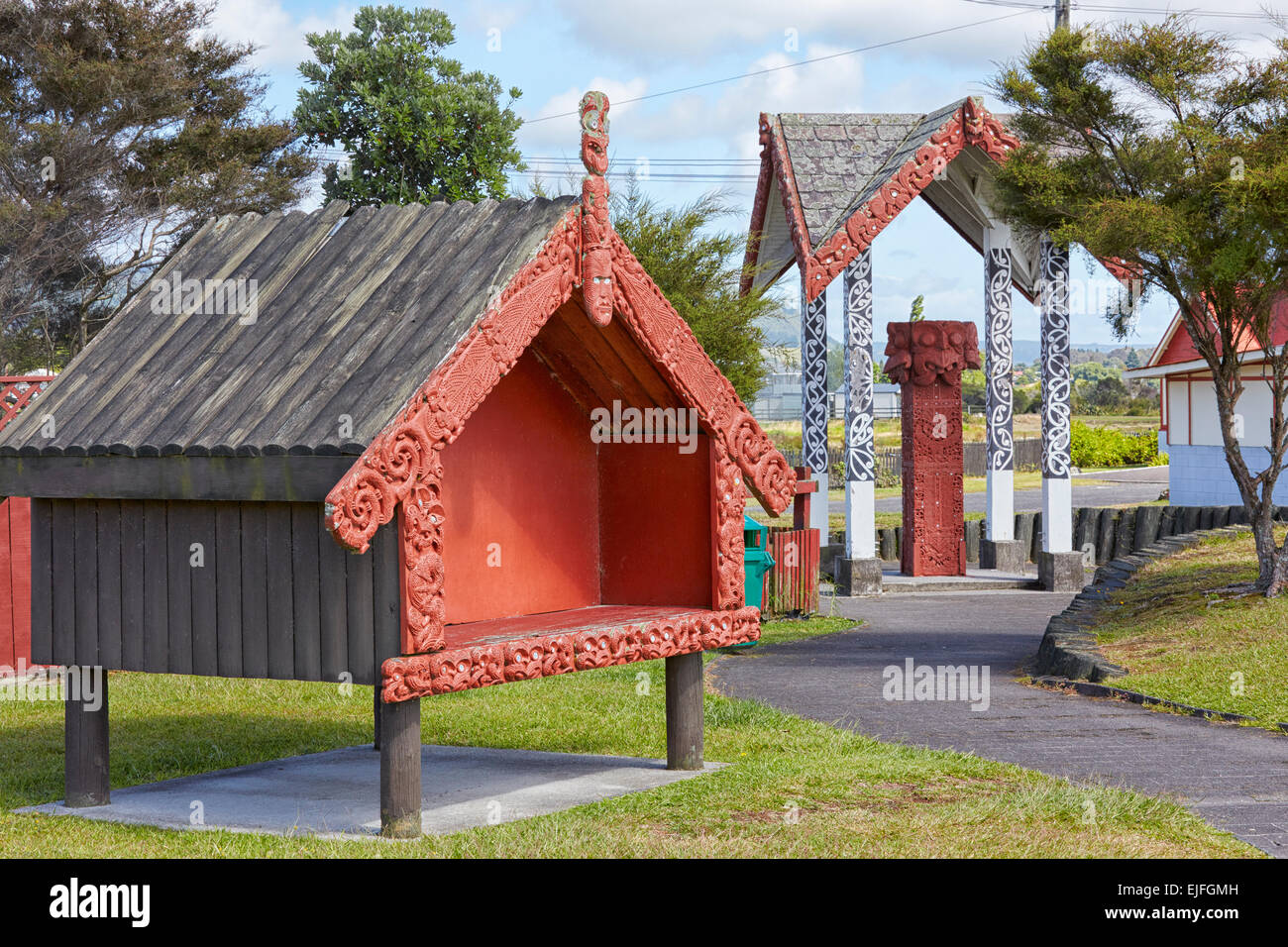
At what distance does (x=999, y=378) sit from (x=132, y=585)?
57.0ft

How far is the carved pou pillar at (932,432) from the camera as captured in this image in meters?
21.4

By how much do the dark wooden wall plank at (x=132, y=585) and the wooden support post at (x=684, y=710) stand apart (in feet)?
9.41

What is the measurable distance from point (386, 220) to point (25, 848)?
3.58 m

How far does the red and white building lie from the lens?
1208 inches

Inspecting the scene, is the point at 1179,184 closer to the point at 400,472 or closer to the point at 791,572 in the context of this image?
the point at 791,572

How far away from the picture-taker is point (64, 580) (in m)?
7.66

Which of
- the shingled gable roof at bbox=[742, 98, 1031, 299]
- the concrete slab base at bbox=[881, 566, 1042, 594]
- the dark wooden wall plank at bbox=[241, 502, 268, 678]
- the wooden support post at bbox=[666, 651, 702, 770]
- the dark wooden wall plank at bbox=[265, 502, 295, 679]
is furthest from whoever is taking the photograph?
the concrete slab base at bbox=[881, 566, 1042, 594]

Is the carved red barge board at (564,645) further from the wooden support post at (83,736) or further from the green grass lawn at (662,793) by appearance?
the wooden support post at (83,736)

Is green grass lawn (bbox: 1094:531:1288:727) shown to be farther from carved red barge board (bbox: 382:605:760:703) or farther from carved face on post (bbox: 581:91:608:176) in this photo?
carved face on post (bbox: 581:91:608:176)

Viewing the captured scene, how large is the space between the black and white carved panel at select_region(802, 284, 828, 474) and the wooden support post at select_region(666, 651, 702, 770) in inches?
524

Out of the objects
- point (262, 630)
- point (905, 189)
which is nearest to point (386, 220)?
point (262, 630)

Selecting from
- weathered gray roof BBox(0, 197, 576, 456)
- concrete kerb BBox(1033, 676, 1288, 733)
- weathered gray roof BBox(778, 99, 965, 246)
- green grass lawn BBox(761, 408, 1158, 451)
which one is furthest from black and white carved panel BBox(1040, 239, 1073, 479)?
green grass lawn BBox(761, 408, 1158, 451)

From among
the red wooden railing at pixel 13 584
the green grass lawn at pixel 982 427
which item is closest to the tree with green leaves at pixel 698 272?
the red wooden railing at pixel 13 584

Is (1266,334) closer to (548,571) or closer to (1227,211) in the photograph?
(1227,211)
